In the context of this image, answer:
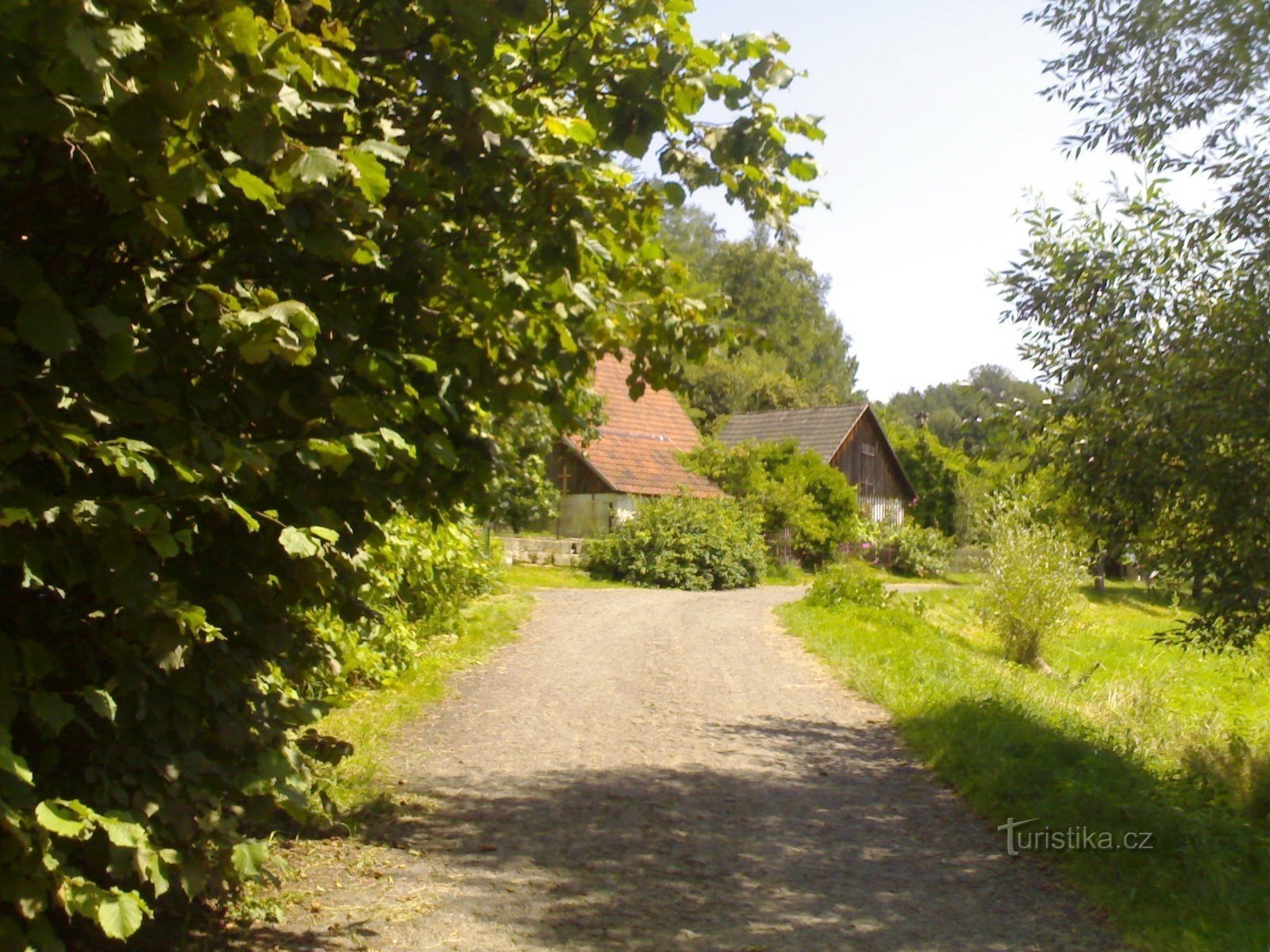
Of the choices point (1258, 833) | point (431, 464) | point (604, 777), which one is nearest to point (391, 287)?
point (431, 464)

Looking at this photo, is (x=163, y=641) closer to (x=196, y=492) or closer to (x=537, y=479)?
(x=196, y=492)

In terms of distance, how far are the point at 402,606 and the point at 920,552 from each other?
127ft

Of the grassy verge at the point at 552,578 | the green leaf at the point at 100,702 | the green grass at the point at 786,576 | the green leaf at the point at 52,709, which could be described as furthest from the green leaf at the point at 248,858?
the green grass at the point at 786,576

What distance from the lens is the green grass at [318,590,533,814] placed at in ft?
24.4

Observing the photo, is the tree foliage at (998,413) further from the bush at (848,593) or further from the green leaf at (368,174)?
the bush at (848,593)

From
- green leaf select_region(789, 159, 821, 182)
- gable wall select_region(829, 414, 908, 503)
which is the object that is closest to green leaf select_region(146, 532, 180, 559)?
green leaf select_region(789, 159, 821, 182)

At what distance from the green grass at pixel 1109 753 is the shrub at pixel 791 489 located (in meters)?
18.0

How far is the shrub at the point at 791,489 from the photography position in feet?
121

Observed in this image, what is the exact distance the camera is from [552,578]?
27094 millimetres

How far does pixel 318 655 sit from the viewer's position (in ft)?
16.8

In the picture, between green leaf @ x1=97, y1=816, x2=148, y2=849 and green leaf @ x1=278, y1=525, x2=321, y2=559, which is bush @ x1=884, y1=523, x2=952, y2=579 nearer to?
green leaf @ x1=278, y1=525, x2=321, y2=559

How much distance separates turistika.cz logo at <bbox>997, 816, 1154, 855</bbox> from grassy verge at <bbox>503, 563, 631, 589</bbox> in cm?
1690

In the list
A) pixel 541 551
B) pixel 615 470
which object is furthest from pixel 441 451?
pixel 615 470

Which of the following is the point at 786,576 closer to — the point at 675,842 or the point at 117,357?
the point at 675,842
